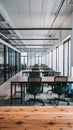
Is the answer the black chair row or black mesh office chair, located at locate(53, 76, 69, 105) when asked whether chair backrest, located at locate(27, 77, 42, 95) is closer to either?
the black chair row

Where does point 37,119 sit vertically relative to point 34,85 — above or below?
below

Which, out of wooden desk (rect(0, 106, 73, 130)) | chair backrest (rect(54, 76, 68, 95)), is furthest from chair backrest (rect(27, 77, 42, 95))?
wooden desk (rect(0, 106, 73, 130))

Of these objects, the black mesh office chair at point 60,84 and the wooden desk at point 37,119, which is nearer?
the wooden desk at point 37,119

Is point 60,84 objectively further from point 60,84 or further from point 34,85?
point 34,85

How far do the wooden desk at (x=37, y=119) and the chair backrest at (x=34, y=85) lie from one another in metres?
2.32

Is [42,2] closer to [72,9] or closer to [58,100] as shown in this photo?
[72,9]

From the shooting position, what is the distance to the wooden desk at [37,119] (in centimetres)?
238

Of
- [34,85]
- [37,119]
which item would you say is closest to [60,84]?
[34,85]

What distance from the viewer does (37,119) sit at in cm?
263

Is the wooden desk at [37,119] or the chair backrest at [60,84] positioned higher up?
the chair backrest at [60,84]

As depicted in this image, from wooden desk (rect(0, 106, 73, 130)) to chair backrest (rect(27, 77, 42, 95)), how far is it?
2.32 meters

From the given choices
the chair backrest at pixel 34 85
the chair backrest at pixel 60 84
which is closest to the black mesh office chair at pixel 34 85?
the chair backrest at pixel 34 85

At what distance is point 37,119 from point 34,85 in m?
2.89

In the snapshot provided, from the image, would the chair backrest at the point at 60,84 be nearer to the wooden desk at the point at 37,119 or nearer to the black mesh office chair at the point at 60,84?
the black mesh office chair at the point at 60,84
